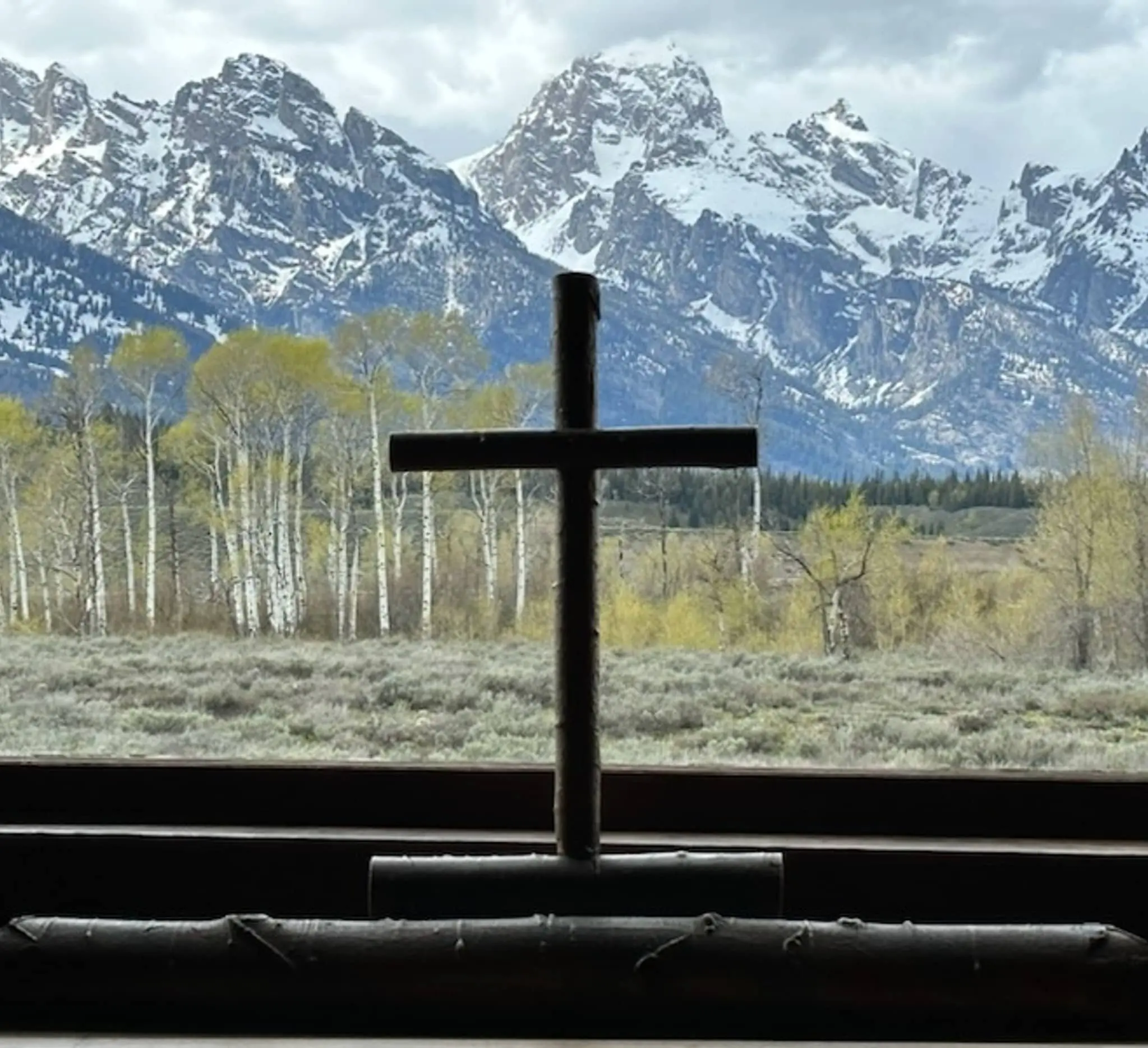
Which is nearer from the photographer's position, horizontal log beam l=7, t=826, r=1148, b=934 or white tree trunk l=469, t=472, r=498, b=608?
horizontal log beam l=7, t=826, r=1148, b=934

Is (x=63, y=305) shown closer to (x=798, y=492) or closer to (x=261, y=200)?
(x=261, y=200)

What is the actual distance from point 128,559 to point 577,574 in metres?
0.91

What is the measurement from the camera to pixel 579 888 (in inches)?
62.6

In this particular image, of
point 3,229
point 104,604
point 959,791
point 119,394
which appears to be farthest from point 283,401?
point 959,791

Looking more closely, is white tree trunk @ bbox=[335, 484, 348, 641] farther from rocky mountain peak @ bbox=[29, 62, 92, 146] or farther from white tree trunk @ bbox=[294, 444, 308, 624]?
rocky mountain peak @ bbox=[29, 62, 92, 146]

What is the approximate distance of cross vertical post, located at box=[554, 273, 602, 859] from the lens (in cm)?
159

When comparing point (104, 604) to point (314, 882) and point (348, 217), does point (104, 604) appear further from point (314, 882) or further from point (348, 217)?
point (348, 217)

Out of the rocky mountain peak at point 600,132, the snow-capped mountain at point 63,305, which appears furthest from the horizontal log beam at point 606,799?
the rocky mountain peak at point 600,132

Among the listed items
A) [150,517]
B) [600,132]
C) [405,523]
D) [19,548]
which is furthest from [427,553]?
[600,132]

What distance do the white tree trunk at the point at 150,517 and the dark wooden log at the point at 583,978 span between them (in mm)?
Result: 654

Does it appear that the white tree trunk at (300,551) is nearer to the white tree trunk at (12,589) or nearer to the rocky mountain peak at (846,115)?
the white tree trunk at (12,589)

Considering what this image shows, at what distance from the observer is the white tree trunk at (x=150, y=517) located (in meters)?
2.09

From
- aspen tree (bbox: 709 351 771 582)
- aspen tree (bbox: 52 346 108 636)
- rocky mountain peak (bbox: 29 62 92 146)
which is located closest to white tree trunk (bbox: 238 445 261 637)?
aspen tree (bbox: 52 346 108 636)

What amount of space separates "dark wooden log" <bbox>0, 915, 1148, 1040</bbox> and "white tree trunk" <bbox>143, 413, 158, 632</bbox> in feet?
2.15
